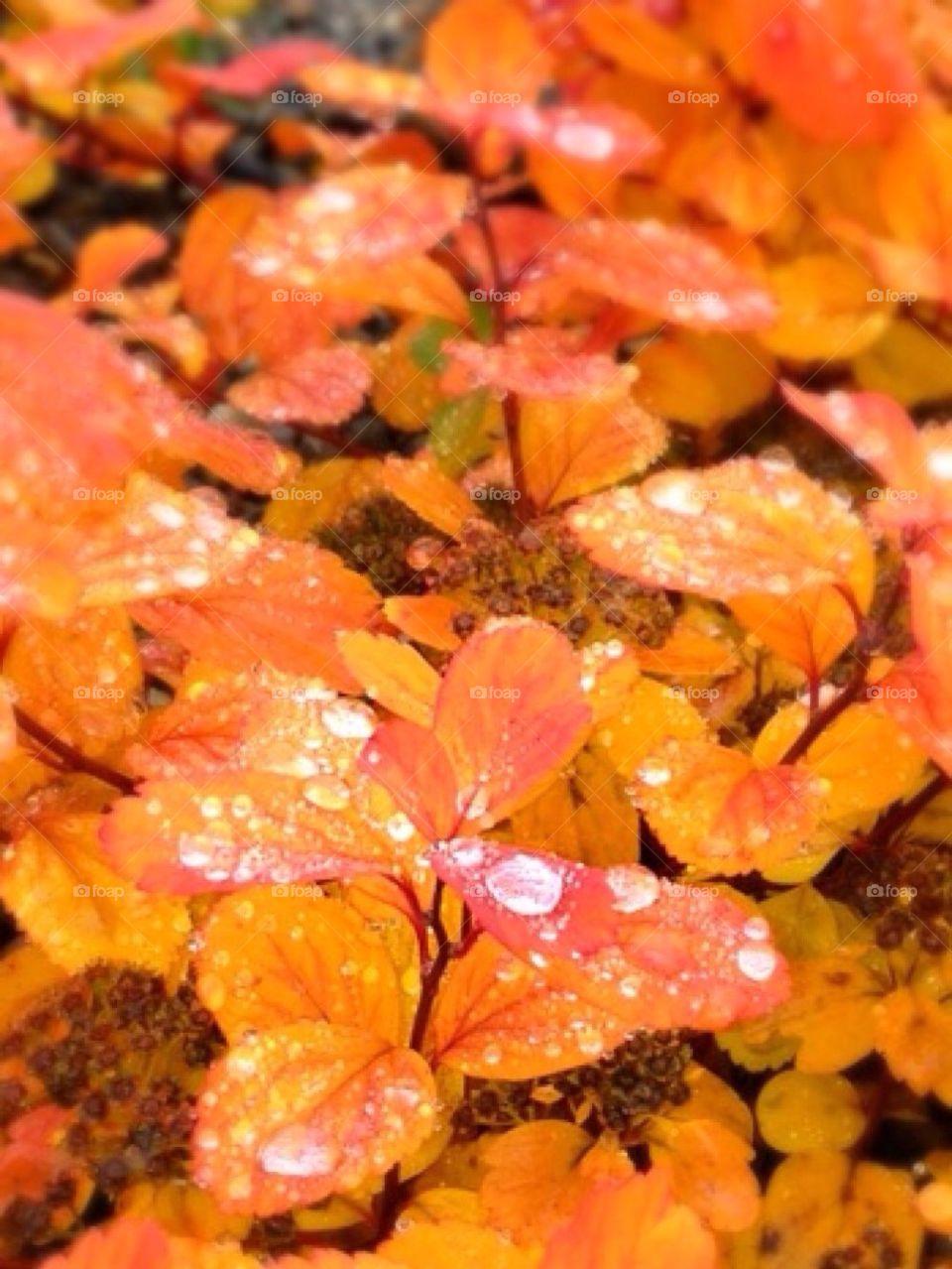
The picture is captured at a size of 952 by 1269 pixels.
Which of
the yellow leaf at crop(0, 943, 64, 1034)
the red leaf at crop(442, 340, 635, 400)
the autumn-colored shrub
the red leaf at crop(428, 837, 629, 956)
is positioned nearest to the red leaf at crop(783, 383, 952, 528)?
the autumn-colored shrub

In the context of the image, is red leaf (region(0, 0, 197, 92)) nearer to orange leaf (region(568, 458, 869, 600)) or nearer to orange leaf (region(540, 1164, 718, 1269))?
orange leaf (region(568, 458, 869, 600))

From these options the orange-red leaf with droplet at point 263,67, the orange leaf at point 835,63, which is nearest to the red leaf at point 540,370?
the orange leaf at point 835,63

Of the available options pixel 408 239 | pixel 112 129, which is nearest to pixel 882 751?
pixel 408 239

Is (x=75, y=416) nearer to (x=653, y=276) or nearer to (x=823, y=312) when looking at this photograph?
(x=653, y=276)

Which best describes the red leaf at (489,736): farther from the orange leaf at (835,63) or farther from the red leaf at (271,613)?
the orange leaf at (835,63)

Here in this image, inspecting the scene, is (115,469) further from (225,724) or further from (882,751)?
(882,751)

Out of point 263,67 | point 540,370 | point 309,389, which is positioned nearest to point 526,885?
point 540,370
